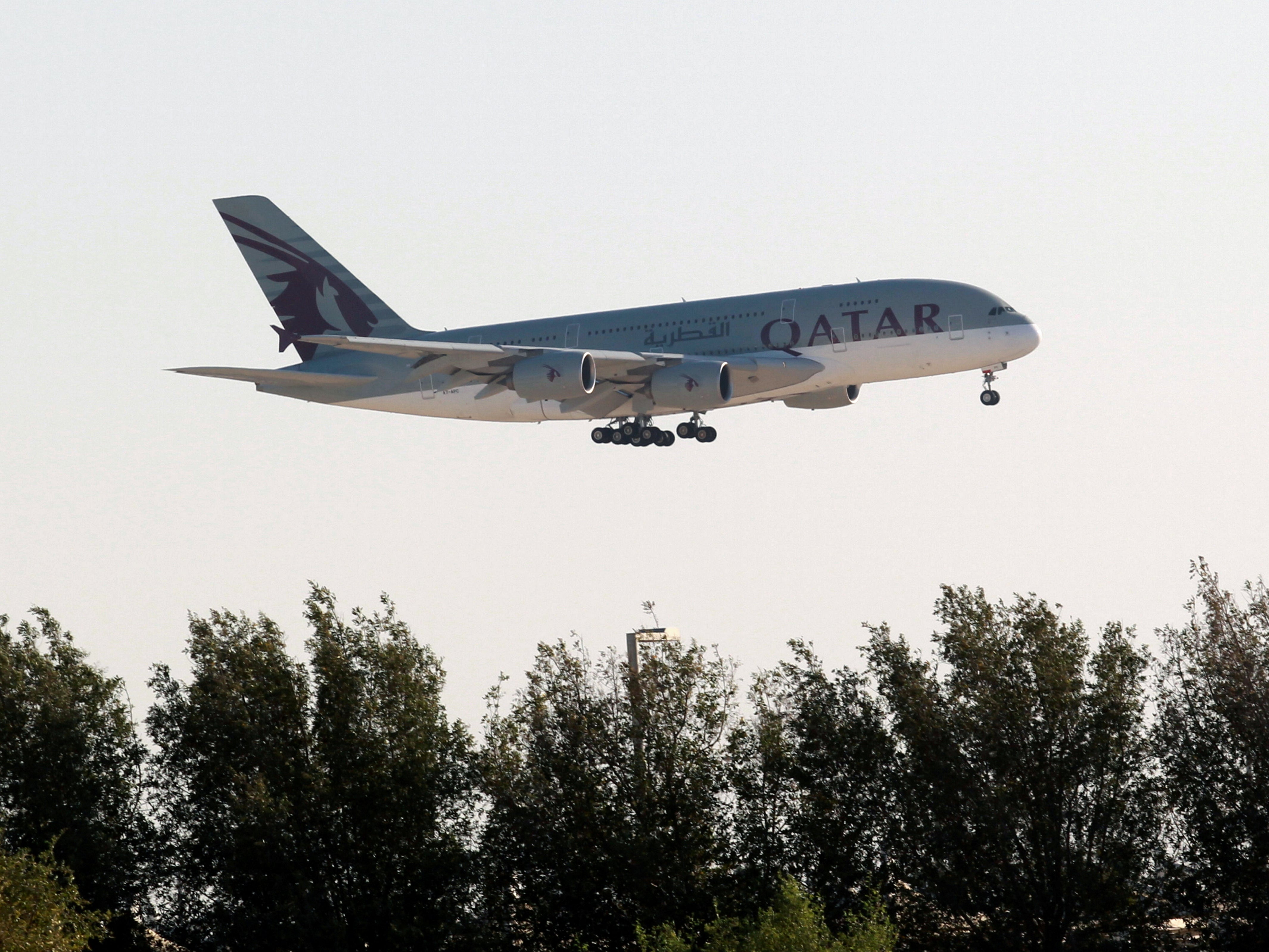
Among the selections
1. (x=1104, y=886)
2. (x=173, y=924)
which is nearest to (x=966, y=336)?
(x=1104, y=886)

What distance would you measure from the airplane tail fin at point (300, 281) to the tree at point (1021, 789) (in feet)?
74.2

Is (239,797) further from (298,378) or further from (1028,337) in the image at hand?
(1028,337)

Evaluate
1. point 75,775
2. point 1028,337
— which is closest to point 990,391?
point 1028,337

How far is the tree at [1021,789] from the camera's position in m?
55.5

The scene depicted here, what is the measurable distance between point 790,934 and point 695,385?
1932 centimetres

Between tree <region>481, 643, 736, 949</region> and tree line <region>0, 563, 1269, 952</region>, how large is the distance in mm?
88

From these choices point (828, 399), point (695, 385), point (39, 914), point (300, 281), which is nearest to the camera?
point (39, 914)

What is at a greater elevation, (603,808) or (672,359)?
(672,359)

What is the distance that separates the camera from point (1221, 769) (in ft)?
190

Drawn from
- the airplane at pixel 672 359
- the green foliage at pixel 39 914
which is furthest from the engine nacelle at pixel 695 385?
the green foliage at pixel 39 914

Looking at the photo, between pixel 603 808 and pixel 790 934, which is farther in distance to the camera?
pixel 603 808

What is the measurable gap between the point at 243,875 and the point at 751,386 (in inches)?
918

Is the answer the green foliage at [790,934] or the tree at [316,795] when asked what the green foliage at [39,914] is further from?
the green foliage at [790,934]

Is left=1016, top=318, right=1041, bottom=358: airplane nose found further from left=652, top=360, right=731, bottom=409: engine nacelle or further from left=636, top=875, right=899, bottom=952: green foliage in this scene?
left=636, top=875, right=899, bottom=952: green foliage
